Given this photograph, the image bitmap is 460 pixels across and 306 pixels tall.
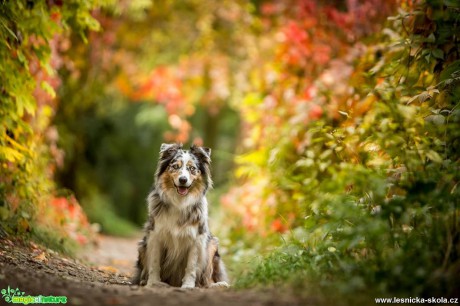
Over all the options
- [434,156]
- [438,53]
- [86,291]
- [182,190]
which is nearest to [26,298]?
[86,291]

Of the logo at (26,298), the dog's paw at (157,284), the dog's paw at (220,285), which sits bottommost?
the logo at (26,298)

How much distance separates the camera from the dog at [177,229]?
5.46 m

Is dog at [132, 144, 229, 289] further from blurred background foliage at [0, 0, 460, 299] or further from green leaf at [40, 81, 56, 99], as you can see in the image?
green leaf at [40, 81, 56, 99]

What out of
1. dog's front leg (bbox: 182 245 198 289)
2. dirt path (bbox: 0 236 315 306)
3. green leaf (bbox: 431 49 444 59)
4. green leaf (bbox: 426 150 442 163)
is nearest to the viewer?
dirt path (bbox: 0 236 315 306)

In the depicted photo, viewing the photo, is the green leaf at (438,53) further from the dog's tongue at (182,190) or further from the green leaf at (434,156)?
the dog's tongue at (182,190)

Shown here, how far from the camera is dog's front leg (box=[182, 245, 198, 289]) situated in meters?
5.41

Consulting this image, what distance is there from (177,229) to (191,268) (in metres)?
0.43

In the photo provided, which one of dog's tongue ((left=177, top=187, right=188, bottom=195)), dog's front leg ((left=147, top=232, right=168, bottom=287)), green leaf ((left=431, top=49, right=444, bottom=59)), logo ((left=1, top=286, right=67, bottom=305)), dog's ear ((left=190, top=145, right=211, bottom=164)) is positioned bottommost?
logo ((left=1, top=286, right=67, bottom=305))

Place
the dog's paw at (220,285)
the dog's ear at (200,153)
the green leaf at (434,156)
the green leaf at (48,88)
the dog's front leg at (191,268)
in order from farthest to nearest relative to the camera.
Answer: the green leaf at (48,88), the dog's ear at (200,153), the dog's paw at (220,285), the dog's front leg at (191,268), the green leaf at (434,156)

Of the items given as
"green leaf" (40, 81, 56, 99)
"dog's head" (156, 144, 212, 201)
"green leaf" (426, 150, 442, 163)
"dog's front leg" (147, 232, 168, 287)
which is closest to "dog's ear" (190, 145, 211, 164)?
"dog's head" (156, 144, 212, 201)

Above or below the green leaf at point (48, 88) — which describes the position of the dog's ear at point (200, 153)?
below

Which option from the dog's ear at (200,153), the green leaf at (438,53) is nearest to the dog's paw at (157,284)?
the dog's ear at (200,153)

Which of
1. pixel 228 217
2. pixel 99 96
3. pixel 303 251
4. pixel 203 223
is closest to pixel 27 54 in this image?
pixel 203 223

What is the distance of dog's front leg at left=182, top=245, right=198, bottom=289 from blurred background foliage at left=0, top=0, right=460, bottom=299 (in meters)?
0.52
